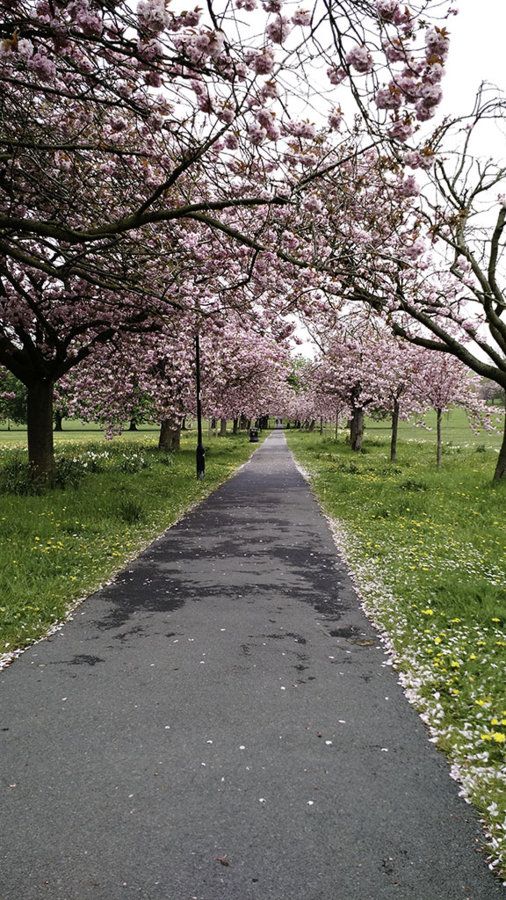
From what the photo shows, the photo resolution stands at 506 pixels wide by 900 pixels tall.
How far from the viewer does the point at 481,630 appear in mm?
6418

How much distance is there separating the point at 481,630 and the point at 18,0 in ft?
26.6

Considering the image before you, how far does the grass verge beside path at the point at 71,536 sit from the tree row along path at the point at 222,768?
1.89 ft

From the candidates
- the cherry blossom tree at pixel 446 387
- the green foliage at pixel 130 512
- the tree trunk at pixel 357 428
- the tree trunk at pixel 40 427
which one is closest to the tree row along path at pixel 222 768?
the green foliage at pixel 130 512

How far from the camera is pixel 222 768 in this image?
12.8 feet

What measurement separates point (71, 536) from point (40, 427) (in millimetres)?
6423

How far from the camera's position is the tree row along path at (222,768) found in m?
2.97

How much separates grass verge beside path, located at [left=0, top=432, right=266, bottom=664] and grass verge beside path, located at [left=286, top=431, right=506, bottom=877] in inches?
160

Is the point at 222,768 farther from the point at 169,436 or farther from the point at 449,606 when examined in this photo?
the point at 169,436

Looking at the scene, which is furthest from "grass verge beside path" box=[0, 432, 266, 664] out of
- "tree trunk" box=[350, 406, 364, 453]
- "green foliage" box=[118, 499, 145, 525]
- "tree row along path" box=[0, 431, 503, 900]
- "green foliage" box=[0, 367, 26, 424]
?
"green foliage" box=[0, 367, 26, 424]

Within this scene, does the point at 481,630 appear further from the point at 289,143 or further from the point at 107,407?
the point at 107,407

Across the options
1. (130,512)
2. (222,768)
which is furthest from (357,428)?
(222,768)

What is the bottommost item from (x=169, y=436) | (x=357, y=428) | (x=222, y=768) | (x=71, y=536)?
(x=222, y=768)

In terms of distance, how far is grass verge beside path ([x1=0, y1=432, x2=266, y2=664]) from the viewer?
7.10 metres

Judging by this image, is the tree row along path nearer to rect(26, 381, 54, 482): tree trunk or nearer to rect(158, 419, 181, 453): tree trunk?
rect(26, 381, 54, 482): tree trunk
